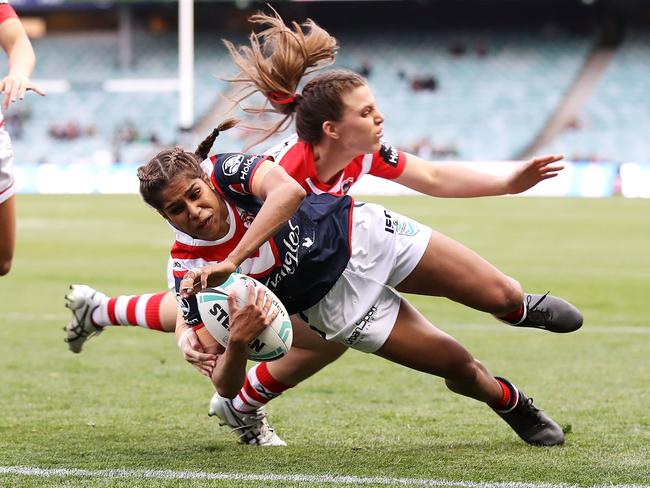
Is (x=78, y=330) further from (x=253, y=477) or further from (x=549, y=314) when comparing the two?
(x=549, y=314)

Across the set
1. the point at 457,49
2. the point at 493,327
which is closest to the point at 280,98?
the point at 493,327

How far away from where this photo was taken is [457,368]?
479 cm

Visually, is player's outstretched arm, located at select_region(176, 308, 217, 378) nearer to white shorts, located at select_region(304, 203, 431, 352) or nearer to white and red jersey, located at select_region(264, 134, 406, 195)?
white shorts, located at select_region(304, 203, 431, 352)

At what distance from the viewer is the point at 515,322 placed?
5.12 meters

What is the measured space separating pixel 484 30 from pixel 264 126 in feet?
122

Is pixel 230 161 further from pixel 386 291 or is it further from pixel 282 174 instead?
pixel 386 291

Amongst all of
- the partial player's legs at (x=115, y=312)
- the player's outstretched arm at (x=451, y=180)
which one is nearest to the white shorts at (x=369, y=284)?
the player's outstretched arm at (x=451, y=180)

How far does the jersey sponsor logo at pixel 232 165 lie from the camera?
4.20 metres

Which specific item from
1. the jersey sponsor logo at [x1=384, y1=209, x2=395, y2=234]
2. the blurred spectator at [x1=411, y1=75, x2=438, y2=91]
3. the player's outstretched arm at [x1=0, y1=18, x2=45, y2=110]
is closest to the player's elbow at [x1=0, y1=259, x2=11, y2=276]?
the player's outstretched arm at [x1=0, y1=18, x2=45, y2=110]

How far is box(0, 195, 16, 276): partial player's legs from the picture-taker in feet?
16.8

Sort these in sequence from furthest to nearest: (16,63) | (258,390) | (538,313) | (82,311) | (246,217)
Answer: (82,311)
(258,390)
(538,313)
(16,63)
(246,217)

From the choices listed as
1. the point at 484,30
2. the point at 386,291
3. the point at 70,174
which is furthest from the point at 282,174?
the point at 484,30

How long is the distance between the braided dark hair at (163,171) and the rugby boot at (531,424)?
1854 mm

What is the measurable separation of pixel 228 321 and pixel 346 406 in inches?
86.6
